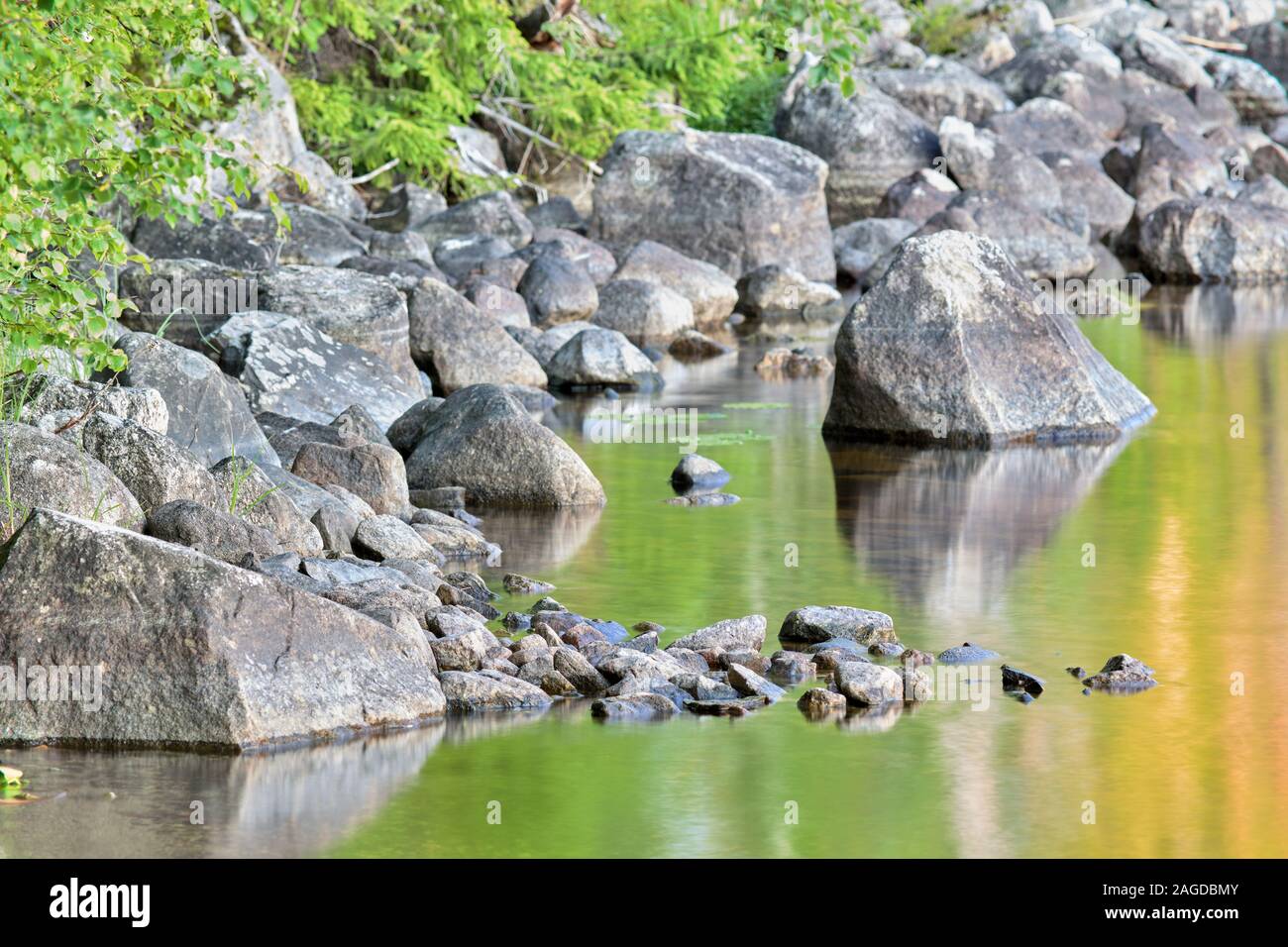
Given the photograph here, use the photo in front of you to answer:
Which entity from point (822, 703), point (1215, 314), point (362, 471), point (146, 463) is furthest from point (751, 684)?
point (1215, 314)

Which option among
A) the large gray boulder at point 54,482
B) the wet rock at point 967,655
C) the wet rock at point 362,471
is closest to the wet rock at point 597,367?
the wet rock at point 362,471

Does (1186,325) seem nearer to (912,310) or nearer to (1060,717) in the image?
(912,310)

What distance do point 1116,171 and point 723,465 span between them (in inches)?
897

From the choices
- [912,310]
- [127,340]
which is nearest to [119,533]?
[127,340]

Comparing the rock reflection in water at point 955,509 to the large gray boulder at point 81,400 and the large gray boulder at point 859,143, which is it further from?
the large gray boulder at point 859,143

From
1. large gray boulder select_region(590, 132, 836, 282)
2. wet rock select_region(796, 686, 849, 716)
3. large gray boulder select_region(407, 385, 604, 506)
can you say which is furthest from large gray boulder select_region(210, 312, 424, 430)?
large gray boulder select_region(590, 132, 836, 282)

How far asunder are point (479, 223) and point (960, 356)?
11269 millimetres

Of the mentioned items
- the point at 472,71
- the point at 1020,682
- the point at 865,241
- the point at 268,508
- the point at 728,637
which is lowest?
the point at 1020,682

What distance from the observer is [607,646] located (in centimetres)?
782

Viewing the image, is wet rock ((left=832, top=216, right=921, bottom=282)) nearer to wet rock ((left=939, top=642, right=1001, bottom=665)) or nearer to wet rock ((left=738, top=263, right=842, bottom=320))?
wet rock ((left=738, top=263, right=842, bottom=320))

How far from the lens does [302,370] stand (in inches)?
532

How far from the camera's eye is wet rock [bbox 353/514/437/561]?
955cm

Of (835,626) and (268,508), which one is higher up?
(268,508)

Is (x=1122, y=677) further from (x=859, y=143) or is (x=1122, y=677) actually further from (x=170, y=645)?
(x=859, y=143)
